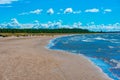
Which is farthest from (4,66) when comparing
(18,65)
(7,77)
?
(7,77)

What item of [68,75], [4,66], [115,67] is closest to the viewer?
[68,75]

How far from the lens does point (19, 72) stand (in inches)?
883

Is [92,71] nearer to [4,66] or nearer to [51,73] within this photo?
[51,73]

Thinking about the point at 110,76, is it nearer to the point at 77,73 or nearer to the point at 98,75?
the point at 98,75

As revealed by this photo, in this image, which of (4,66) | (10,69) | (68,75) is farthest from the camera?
(4,66)

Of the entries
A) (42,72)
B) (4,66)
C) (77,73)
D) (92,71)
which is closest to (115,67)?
(92,71)

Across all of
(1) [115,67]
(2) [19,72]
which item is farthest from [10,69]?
(1) [115,67]

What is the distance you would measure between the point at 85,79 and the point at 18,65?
24.9 ft

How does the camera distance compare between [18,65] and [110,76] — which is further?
[18,65]

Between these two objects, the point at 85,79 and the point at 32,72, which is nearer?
the point at 85,79

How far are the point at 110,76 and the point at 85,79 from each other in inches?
101

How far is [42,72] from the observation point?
898 inches

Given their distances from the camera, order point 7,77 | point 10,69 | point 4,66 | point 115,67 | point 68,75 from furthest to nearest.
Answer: point 115,67, point 4,66, point 10,69, point 68,75, point 7,77

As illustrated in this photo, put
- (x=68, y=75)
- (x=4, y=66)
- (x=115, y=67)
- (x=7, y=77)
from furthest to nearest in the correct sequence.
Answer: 1. (x=115, y=67)
2. (x=4, y=66)
3. (x=68, y=75)
4. (x=7, y=77)
